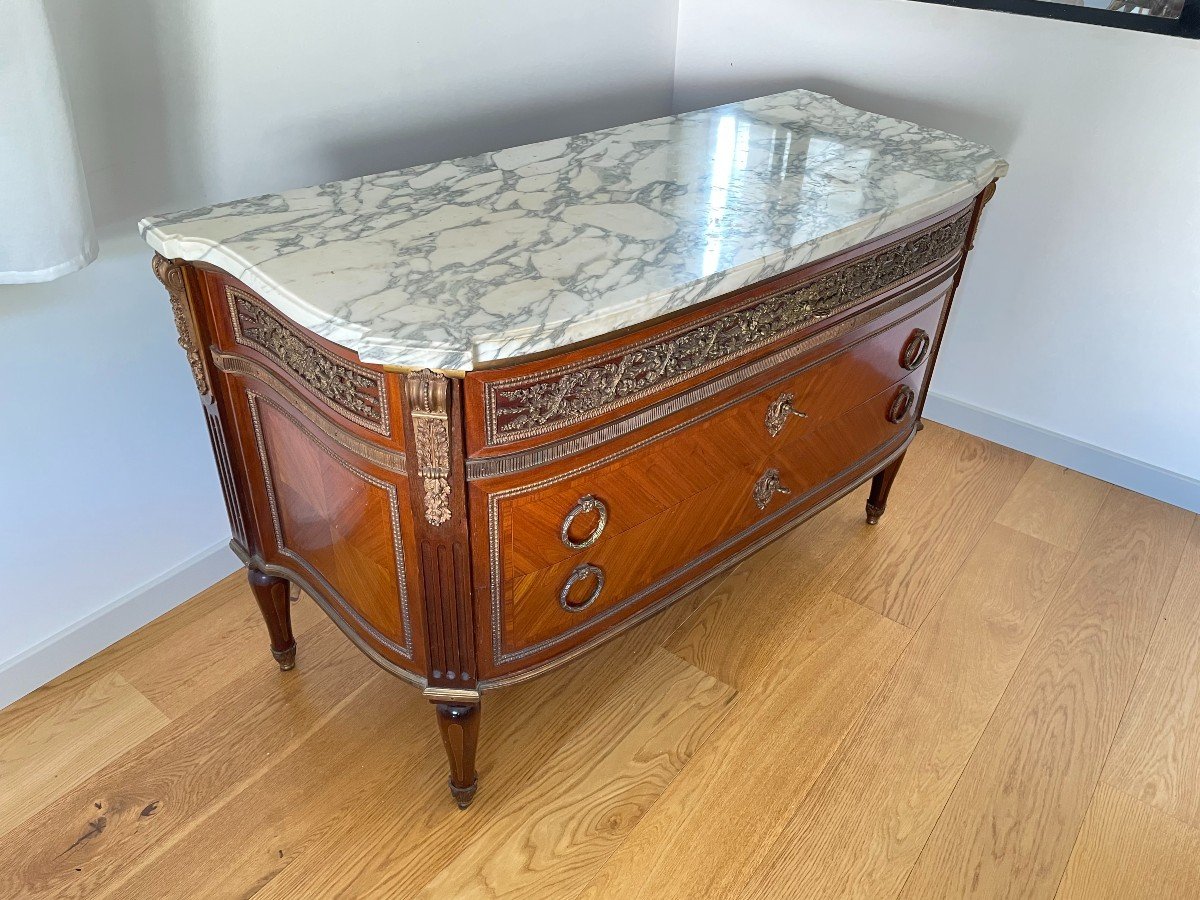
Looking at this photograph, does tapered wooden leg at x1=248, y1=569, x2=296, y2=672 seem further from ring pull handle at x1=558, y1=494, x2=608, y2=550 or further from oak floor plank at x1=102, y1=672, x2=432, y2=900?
ring pull handle at x1=558, y1=494, x2=608, y2=550

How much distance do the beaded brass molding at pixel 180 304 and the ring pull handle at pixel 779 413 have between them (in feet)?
2.44

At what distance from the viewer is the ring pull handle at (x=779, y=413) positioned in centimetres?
126

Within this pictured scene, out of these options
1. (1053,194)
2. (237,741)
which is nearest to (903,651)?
(1053,194)

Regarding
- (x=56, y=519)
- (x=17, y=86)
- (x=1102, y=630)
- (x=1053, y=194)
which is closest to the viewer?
(x=17, y=86)

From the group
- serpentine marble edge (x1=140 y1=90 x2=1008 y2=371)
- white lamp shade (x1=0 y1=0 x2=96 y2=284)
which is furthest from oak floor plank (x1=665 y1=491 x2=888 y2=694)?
white lamp shade (x1=0 y1=0 x2=96 y2=284)

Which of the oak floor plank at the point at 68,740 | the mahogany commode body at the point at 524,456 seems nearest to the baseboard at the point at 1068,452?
the mahogany commode body at the point at 524,456

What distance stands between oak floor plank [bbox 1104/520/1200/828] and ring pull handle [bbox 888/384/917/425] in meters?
0.59

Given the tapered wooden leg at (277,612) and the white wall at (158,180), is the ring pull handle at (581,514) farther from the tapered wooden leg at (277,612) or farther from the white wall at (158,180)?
the white wall at (158,180)

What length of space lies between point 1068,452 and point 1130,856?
0.98m

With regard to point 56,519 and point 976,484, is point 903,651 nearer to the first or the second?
point 976,484

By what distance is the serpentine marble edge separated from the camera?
91 cm

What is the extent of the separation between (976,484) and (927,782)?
2.69ft

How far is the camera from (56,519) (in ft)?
4.36

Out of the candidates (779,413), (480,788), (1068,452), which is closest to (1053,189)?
(1068,452)
